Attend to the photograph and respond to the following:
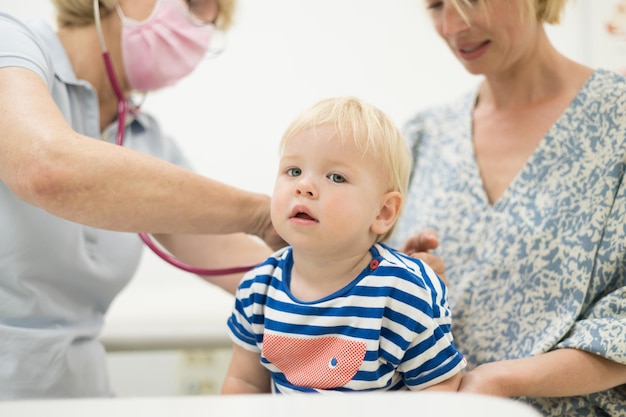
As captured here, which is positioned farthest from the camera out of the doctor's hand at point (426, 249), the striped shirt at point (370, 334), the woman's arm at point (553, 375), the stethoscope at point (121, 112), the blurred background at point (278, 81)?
the blurred background at point (278, 81)

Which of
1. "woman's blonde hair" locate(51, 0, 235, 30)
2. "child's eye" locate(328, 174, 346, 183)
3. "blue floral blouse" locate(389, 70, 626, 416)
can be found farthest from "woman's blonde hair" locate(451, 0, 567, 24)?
"woman's blonde hair" locate(51, 0, 235, 30)

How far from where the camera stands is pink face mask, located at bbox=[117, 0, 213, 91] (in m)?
1.48

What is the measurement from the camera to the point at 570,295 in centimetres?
123

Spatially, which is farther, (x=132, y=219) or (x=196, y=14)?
(x=196, y=14)

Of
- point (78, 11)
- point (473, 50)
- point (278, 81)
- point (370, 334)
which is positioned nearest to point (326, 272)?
point (370, 334)

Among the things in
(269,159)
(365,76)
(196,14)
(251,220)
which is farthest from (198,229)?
(365,76)

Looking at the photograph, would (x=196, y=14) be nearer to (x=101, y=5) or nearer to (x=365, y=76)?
(x=101, y=5)

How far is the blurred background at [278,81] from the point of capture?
2553 mm

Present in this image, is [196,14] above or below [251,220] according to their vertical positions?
above

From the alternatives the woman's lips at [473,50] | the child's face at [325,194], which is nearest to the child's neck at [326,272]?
the child's face at [325,194]

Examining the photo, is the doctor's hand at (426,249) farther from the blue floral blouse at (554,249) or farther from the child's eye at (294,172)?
the child's eye at (294,172)

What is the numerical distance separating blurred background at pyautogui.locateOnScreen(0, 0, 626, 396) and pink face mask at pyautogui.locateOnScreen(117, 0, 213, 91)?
3.11 ft

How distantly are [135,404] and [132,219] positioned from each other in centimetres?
41

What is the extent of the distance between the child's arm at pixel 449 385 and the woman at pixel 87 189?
428 mm
